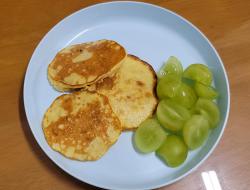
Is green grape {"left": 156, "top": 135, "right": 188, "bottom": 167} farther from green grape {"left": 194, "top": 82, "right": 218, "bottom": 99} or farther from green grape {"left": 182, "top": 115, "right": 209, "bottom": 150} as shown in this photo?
green grape {"left": 194, "top": 82, "right": 218, "bottom": 99}

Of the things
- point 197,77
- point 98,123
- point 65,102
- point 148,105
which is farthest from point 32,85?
point 197,77

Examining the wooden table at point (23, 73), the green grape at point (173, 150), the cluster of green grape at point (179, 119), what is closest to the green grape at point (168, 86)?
the cluster of green grape at point (179, 119)

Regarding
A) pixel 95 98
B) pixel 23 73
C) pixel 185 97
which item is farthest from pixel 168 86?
pixel 23 73

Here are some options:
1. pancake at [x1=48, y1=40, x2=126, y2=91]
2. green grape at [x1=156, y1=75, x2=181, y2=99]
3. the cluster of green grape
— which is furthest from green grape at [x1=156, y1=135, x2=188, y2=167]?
pancake at [x1=48, y1=40, x2=126, y2=91]

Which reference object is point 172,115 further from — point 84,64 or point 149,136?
point 84,64

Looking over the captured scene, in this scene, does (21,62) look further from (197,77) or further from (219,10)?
(219,10)

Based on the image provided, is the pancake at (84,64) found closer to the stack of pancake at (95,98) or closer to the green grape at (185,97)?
the stack of pancake at (95,98)
